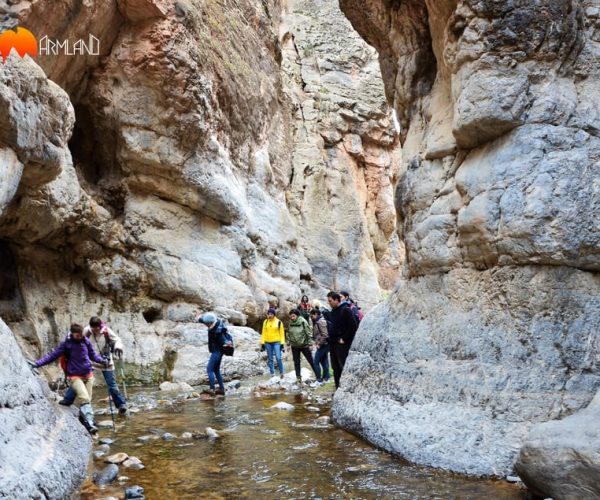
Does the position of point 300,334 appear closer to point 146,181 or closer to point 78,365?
point 78,365

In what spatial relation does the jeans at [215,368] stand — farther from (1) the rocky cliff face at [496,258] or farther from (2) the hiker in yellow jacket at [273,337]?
(1) the rocky cliff face at [496,258]

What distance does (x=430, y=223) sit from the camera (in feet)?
24.8

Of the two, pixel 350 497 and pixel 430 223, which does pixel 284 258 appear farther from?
pixel 350 497

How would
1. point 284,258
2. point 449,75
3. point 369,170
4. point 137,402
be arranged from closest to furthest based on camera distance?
point 449,75 → point 137,402 → point 284,258 → point 369,170

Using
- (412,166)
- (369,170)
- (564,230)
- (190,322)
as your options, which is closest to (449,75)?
(412,166)

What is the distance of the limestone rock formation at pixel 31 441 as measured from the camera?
14.3ft

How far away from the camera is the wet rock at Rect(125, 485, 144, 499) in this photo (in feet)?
16.9

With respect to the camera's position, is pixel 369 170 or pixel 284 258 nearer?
pixel 284 258

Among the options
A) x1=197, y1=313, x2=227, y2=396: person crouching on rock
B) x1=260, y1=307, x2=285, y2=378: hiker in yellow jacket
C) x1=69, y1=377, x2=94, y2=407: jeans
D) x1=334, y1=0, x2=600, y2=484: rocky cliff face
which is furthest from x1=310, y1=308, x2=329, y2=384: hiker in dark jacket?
x1=69, y1=377, x2=94, y2=407: jeans

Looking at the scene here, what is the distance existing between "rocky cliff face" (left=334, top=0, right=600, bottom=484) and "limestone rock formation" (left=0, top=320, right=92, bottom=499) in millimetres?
3525

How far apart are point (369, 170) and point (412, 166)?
27.0 m

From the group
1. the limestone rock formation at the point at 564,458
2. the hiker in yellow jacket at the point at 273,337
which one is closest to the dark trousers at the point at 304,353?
the hiker in yellow jacket at the point at 273,337

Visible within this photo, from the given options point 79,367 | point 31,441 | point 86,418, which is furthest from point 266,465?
point 79,367

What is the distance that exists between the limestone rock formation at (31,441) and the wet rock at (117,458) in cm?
27
